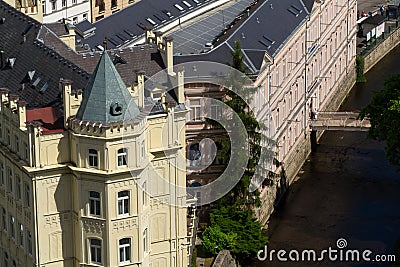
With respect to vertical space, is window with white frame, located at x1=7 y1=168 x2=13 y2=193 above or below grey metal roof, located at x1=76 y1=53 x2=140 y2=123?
below

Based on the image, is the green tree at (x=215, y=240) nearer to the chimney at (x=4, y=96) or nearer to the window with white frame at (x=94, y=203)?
the window with white frame at (x=94, y=203)

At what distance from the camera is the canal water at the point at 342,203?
12219 cm

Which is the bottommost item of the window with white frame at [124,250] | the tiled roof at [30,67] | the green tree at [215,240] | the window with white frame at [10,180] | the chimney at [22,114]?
the green tree at [215,240]

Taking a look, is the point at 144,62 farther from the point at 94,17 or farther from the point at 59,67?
the point at 94,17

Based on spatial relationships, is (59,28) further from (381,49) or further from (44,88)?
(381,49)

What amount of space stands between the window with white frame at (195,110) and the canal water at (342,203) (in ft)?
39.6

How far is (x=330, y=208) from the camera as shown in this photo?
128125 millimetres

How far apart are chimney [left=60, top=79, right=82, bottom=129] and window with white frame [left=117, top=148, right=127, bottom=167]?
3802 mm

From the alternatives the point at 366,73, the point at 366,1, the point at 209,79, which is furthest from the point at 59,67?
the point at 366,1

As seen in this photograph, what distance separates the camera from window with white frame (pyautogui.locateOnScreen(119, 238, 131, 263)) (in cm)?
9450

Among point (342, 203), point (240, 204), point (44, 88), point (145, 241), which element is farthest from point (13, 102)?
point (342, 203)

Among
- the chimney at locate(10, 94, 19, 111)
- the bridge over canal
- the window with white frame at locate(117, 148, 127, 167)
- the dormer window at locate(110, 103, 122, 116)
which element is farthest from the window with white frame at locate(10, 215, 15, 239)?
the bridge over canal

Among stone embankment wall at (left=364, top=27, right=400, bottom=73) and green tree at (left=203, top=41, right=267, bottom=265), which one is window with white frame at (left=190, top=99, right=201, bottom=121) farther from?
stone embankment wall at (left=364, top=27, right=400, bottom=73)

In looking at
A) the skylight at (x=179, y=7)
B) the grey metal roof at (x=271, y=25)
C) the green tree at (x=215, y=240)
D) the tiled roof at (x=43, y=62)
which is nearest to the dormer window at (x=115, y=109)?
the tiled roof at (x=43, y=62)
